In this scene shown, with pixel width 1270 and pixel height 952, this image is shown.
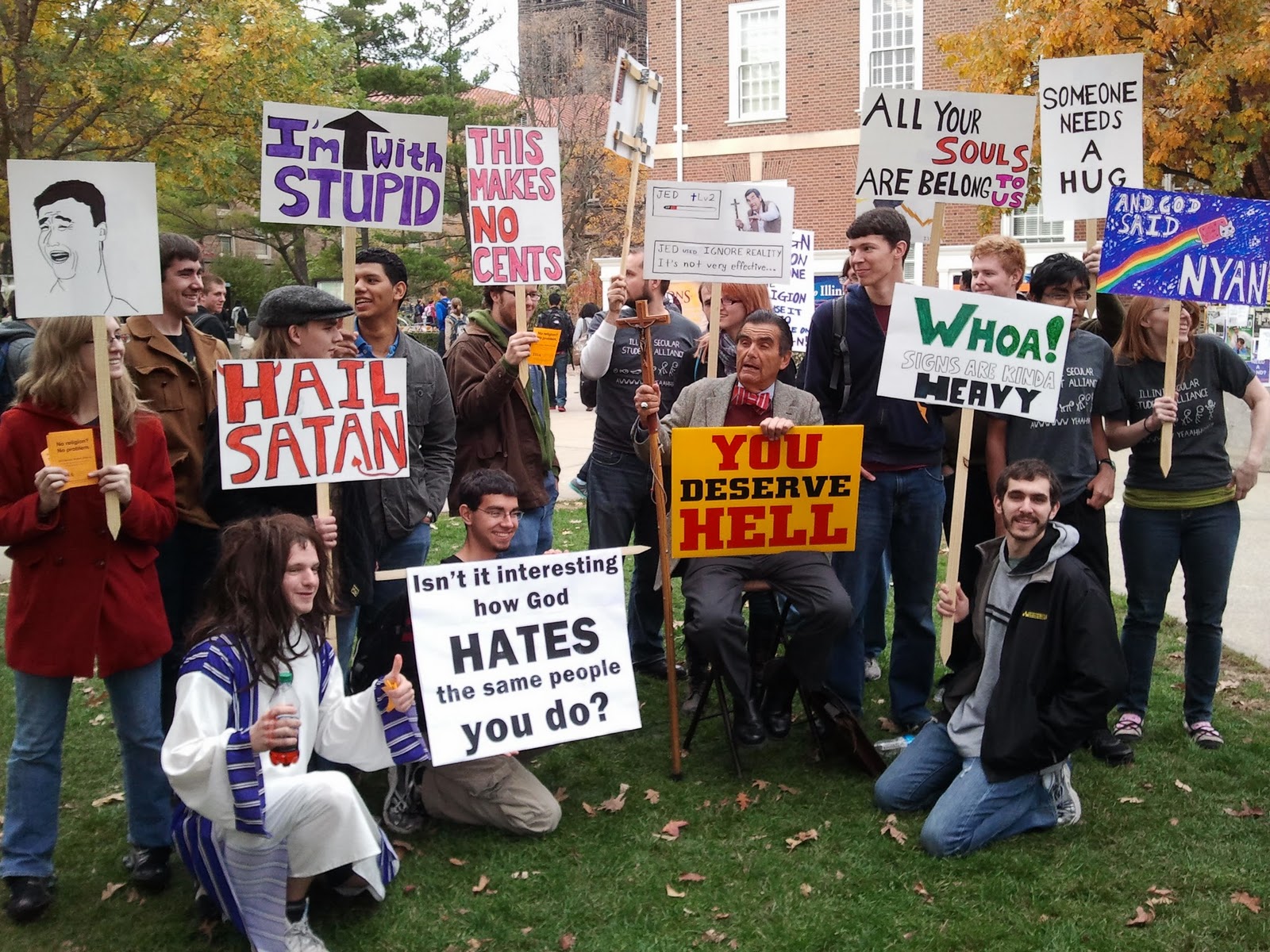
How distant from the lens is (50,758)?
402cm

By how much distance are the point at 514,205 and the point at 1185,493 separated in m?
3.34

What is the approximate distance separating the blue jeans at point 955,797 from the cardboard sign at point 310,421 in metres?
2.35

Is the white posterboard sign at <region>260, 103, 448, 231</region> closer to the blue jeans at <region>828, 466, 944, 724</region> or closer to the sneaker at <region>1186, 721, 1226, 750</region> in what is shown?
the blue jeans at <region>828, 466, 944, 724</region>

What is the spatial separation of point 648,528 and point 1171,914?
10.2ft

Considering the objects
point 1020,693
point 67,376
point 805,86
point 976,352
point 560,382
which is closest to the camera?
point 67,376

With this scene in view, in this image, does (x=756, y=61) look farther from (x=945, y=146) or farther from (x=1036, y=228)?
(x=945, y=146)

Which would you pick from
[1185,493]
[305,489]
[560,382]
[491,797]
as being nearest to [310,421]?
[305,489]

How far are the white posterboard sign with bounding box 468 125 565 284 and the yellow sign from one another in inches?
13.4

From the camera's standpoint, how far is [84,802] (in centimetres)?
508

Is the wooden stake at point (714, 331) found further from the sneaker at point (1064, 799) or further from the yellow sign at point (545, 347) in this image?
the sneaker at point (1064, 799)

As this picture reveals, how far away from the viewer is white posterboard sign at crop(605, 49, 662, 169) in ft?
18.7

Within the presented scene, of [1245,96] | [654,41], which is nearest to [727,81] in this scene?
[654,41]

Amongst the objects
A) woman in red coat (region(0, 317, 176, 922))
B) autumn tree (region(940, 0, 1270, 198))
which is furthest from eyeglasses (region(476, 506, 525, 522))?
autumn tree (region(940, 0, 1270, 198))

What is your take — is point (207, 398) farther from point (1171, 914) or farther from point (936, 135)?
point (1171, 914)
